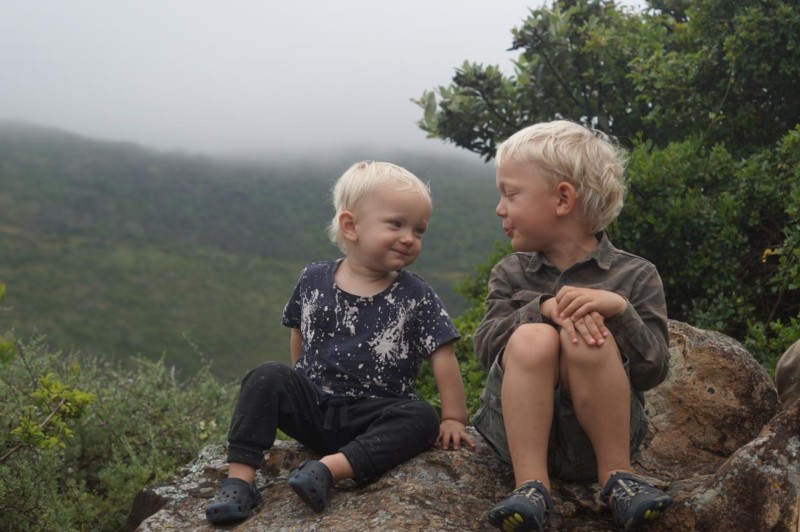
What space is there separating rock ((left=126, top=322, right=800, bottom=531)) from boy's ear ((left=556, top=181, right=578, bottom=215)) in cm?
99

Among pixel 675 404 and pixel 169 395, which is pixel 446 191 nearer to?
pixel 169 395

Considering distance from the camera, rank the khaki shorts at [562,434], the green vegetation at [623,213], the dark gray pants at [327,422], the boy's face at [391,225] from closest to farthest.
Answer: the khaki shorts at [562,434], the dark gray pants at [327,422], the boy's face at [391,225], the green vegetation at [623,213]

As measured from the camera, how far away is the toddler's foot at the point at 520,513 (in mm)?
2830

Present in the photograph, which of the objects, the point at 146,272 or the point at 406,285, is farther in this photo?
the point at 146,272

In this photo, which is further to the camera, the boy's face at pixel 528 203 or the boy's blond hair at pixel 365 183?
the boy's blond hair at pixel 365 183

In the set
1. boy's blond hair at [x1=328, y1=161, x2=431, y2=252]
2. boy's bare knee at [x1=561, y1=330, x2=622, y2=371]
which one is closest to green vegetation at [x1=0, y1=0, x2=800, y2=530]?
boy's blond hair at [x1=328, y1=161, x2=431, y2=252]

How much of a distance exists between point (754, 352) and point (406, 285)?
2411mm

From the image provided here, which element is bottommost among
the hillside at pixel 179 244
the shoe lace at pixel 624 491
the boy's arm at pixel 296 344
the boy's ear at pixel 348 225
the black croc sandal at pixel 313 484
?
the hillside at pixel 179 244

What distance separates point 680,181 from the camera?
5.70 m

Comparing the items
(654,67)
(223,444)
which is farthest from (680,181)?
(223,444)

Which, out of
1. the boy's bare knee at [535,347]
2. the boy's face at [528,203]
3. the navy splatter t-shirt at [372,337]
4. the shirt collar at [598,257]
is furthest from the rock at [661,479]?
the boy's face at [528,203]

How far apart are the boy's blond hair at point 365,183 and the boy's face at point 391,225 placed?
0.03 meters

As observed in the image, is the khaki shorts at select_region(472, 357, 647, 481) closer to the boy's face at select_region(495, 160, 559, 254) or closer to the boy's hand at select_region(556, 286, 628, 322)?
the boy's hand at select_region(556, 286, 628, 322)

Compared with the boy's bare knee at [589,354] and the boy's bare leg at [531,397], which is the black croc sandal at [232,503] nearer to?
the boy's bare leg at [531,397]
